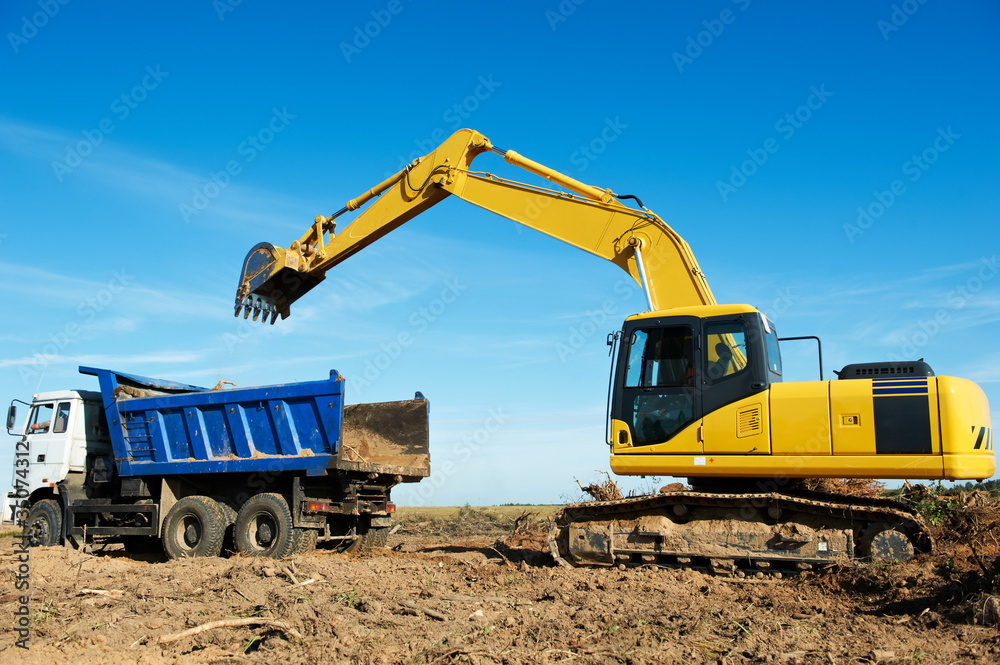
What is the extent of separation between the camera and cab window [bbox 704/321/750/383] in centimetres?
878

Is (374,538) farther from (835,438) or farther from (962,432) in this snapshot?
(962,432)

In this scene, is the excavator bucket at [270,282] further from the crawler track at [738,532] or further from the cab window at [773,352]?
the cab window at [773,352]

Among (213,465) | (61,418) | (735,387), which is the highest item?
(735,387)

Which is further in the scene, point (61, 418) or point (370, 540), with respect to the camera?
point (61, 418)

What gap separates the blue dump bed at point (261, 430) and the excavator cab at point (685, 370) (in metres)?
4.33

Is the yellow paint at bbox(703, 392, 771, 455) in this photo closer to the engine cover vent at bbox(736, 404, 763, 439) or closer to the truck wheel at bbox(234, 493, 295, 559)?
the engine cover vent at bbox(736, 404, 763, 439)

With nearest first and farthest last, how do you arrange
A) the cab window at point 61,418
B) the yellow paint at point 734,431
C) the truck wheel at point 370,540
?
the yellow paint at point 734,431
the truck wheel at point 370,540
the cab window at point 61,418

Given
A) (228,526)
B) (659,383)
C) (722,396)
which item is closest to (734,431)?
(722,396)

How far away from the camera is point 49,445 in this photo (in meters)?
14.1

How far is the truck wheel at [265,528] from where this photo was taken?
36.3 ft

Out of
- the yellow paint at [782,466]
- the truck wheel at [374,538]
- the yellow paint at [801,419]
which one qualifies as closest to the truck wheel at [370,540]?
the truck wheel at [374,538]

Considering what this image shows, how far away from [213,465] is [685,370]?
7694mm

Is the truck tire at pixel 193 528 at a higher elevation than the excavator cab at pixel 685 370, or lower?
lower

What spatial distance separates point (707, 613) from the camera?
7.19m
